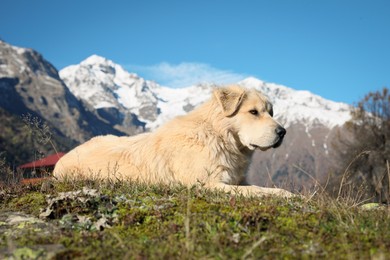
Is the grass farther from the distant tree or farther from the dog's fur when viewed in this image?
the distant tree

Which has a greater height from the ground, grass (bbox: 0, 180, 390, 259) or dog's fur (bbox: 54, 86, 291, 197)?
dog's fur (bbox: 54, 86, 291, 197)

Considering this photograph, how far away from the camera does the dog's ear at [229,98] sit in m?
10.1

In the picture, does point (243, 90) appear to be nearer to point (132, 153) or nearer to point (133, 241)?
point (132, 153)

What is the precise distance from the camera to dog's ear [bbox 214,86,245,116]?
10.1 meters

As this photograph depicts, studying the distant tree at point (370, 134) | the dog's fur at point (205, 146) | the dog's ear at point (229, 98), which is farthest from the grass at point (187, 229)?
the distant tree at point (370, 134)

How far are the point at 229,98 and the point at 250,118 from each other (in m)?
0.70

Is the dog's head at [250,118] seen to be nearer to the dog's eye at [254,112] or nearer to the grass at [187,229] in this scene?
the dog's eye at [254,112]

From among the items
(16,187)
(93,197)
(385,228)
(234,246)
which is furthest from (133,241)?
(16,187)

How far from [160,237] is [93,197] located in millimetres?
1747

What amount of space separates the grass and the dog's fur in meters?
2.53

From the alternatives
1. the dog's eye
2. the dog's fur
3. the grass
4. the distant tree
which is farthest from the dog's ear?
the distant tree

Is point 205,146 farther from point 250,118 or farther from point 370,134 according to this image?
point 370,134

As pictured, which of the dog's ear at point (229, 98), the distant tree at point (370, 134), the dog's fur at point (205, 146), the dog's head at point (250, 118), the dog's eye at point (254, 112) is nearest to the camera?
the dog's fur at point (205, 146)

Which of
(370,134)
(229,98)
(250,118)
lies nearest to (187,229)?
(250,118)
